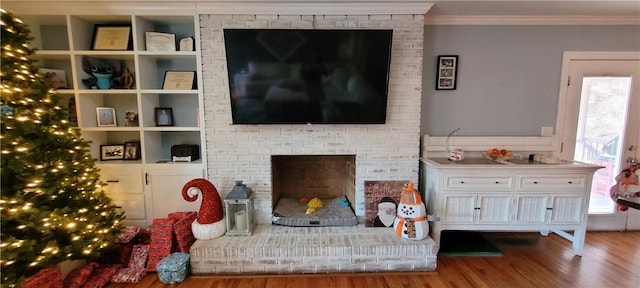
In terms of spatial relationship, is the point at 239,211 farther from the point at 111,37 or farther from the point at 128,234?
the point at 111,37

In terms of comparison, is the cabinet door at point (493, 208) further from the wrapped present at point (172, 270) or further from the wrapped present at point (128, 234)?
the wrapped present at point (128, 234)

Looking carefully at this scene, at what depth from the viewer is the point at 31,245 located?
1.60 metres

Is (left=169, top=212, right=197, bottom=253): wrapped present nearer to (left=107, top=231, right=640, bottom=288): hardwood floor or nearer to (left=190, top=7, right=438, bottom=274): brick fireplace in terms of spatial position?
(left=190, top=7, right=438, bottom=274): brick fireplace

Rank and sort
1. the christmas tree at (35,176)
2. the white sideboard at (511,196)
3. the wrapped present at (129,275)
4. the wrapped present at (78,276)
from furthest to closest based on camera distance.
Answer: the white sideboard at (511,196), the wrapped present at (129,275), the wrapped present at (78,276), the christmas tree at (35,176)

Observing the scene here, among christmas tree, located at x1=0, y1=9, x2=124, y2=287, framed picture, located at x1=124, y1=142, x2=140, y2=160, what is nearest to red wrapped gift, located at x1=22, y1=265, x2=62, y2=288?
christmas tree, located at x1=0, y1=9, x2=124, y2=287

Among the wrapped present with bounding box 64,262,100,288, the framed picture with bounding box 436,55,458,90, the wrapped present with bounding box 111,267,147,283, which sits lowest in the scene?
the wrapped present with bounding box 111,267,147,283

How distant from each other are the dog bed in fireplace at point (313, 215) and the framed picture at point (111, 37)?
6.80ft

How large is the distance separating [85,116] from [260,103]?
5.29ft

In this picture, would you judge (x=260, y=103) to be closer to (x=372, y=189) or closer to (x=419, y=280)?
(x=372, y=189)

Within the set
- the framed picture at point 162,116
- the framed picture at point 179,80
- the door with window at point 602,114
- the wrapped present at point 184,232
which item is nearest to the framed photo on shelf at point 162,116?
the framed picture at point 162,116

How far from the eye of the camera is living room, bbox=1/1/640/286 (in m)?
2.43

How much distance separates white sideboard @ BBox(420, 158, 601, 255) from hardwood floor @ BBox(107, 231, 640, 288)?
0.80 feet

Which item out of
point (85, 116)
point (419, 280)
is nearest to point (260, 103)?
point (85, 116)

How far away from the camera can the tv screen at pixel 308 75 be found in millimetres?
2180
